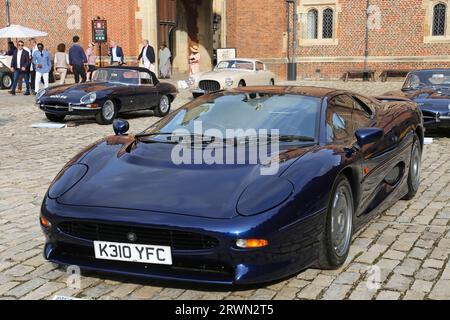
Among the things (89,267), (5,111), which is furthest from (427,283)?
(5,111)

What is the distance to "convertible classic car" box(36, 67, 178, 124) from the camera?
41.8ft

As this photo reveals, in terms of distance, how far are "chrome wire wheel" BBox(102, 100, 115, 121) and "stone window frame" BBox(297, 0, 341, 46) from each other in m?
18.4

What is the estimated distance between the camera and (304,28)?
29906mm

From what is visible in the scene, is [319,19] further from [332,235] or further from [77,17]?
[332,235]

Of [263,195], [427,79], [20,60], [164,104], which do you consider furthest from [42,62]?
[263,195]

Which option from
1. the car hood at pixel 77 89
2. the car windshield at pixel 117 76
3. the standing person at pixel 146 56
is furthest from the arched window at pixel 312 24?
the car hood at pixel 77 89

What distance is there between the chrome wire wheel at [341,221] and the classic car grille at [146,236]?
1.03 meters

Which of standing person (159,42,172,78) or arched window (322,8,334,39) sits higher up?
arched window (322,8,334,39)

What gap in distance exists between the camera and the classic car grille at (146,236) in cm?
338

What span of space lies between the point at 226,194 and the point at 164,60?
2610cm

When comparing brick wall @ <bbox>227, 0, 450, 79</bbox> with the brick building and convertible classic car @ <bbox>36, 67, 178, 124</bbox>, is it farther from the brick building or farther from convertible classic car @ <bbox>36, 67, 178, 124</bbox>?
convertible classic car @ <bbox>36, 67, 178, 124</bbox>

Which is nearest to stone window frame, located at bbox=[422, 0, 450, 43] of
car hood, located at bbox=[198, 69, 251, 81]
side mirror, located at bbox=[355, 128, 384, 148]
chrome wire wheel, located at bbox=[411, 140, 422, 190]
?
car hood, located at bbox=[198, 69, 251, 81]

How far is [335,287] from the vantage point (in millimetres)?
3836
